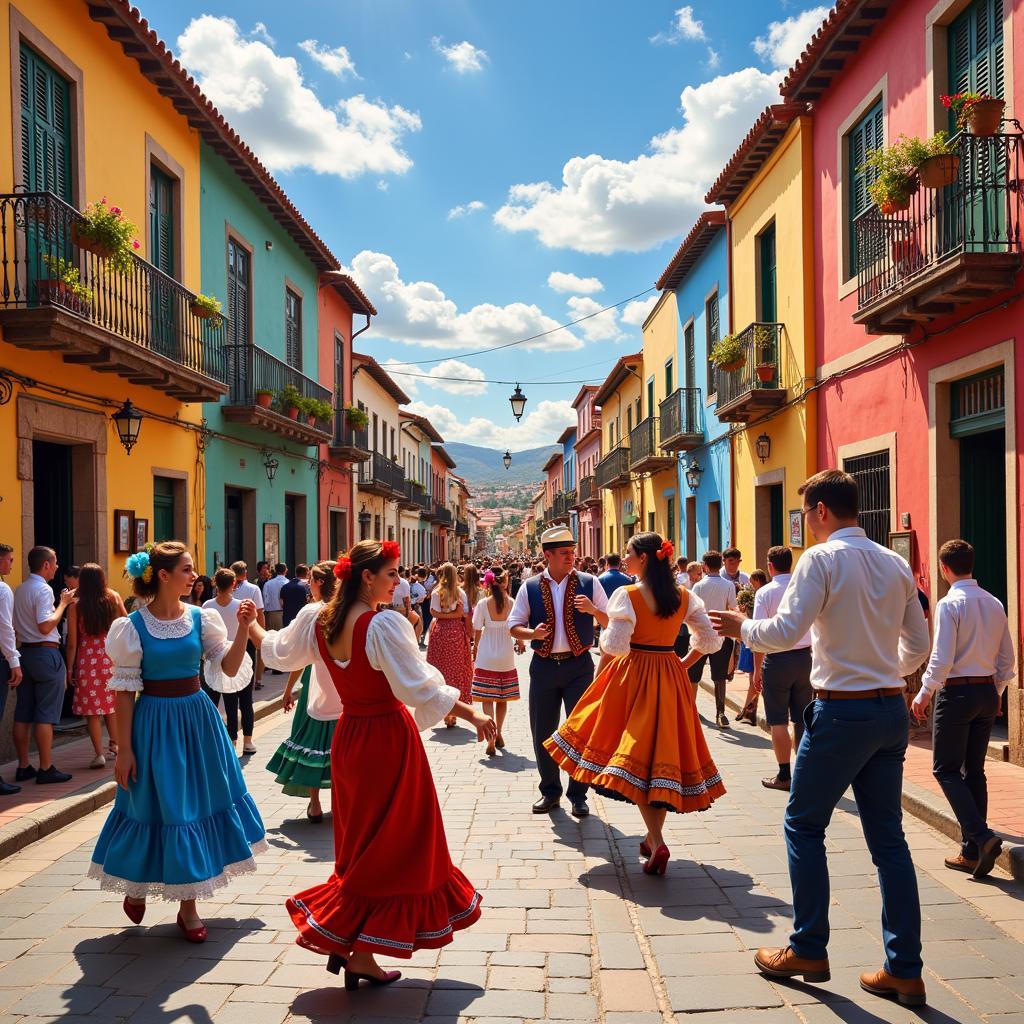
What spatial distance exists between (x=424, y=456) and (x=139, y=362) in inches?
1359

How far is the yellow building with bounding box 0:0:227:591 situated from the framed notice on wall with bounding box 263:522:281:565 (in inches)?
127

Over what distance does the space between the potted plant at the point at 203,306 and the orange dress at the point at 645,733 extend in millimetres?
9382

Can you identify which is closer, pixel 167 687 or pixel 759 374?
pixel 167 687

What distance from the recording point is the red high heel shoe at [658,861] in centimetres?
517

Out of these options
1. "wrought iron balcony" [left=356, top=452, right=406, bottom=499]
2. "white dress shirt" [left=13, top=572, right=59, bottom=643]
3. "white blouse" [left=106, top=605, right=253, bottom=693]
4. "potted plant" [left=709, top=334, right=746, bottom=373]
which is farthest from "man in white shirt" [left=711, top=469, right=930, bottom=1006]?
"wrought iron balcony" [left=356, top=452, right=406, bottom=499]

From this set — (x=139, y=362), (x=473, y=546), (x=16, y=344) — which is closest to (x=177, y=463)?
(x=139, y=362)

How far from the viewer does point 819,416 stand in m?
12.4

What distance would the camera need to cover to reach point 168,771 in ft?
14.3

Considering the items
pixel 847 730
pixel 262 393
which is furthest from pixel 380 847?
pixel 262 393

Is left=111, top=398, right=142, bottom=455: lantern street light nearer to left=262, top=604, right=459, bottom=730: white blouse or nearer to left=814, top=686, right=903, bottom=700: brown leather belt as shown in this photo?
left=262, top=604, right=459, bottom=730: white blouse

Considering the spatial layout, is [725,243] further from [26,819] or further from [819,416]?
[26,819]

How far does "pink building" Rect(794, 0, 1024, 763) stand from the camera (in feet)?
25.4

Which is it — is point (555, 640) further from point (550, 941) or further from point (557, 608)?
point (550, 941)

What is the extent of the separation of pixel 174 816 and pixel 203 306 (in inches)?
387
